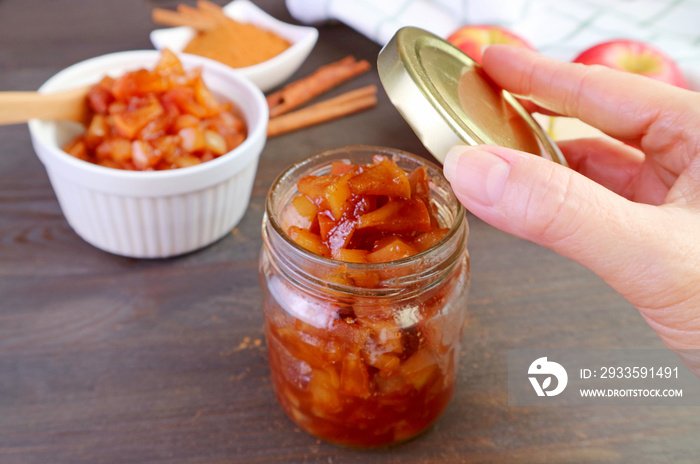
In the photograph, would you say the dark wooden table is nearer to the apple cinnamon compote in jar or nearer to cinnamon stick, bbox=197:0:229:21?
the apple cinnamon compote in jar

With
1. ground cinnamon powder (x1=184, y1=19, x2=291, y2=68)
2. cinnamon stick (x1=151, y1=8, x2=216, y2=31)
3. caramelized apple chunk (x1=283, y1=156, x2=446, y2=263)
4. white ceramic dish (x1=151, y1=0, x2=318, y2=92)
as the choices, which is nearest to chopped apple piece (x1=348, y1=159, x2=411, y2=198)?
caramelized apple chunk (x1=283, y1=156, x2=446, y2=263)

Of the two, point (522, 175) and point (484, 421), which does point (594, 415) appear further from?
point (522, 175)

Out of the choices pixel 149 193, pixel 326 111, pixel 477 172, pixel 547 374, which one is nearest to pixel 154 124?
pixel 149 193

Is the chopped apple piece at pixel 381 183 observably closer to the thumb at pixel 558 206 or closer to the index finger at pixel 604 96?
the thumb at pixel 558 206

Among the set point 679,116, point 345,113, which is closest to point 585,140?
point 679,116

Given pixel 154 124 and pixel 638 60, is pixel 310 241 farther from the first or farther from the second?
pixel 638 60

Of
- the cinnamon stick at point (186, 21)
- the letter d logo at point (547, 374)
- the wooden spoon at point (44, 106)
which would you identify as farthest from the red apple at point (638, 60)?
the wooden spoon at point (44, 106)
